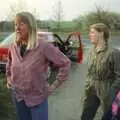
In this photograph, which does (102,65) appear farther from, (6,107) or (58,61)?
(6,107)

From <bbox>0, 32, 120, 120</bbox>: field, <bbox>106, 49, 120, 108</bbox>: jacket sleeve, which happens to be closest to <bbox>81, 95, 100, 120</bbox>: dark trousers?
<bbox>106, 49, 120, 108</bbox>: jacket sleeve

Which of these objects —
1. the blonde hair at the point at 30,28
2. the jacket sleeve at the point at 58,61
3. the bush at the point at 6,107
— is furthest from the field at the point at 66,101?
the blonde hair at the point at 30,28

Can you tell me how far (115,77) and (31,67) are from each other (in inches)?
59.3

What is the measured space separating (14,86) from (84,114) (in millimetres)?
1773

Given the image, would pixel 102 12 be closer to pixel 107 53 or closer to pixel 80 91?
pixel 80 91

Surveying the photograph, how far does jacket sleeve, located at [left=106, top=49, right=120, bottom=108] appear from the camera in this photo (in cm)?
585

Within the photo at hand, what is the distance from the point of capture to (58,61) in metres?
5.16

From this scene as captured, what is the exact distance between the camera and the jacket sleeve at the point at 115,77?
585 centimetres

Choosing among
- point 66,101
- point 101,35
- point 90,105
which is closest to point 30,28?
point 101,35

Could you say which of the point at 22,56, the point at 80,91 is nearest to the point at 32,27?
the point at 22,56

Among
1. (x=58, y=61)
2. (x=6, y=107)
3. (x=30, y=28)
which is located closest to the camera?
(x=30, y=28)

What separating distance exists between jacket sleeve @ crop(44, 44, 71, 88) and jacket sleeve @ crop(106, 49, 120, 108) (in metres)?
0.91

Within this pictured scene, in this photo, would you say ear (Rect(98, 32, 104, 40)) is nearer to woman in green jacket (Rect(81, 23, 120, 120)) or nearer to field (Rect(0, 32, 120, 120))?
woman in green jacket (Rect(81, 23, 120, 120))

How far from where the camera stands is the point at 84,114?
667cm
